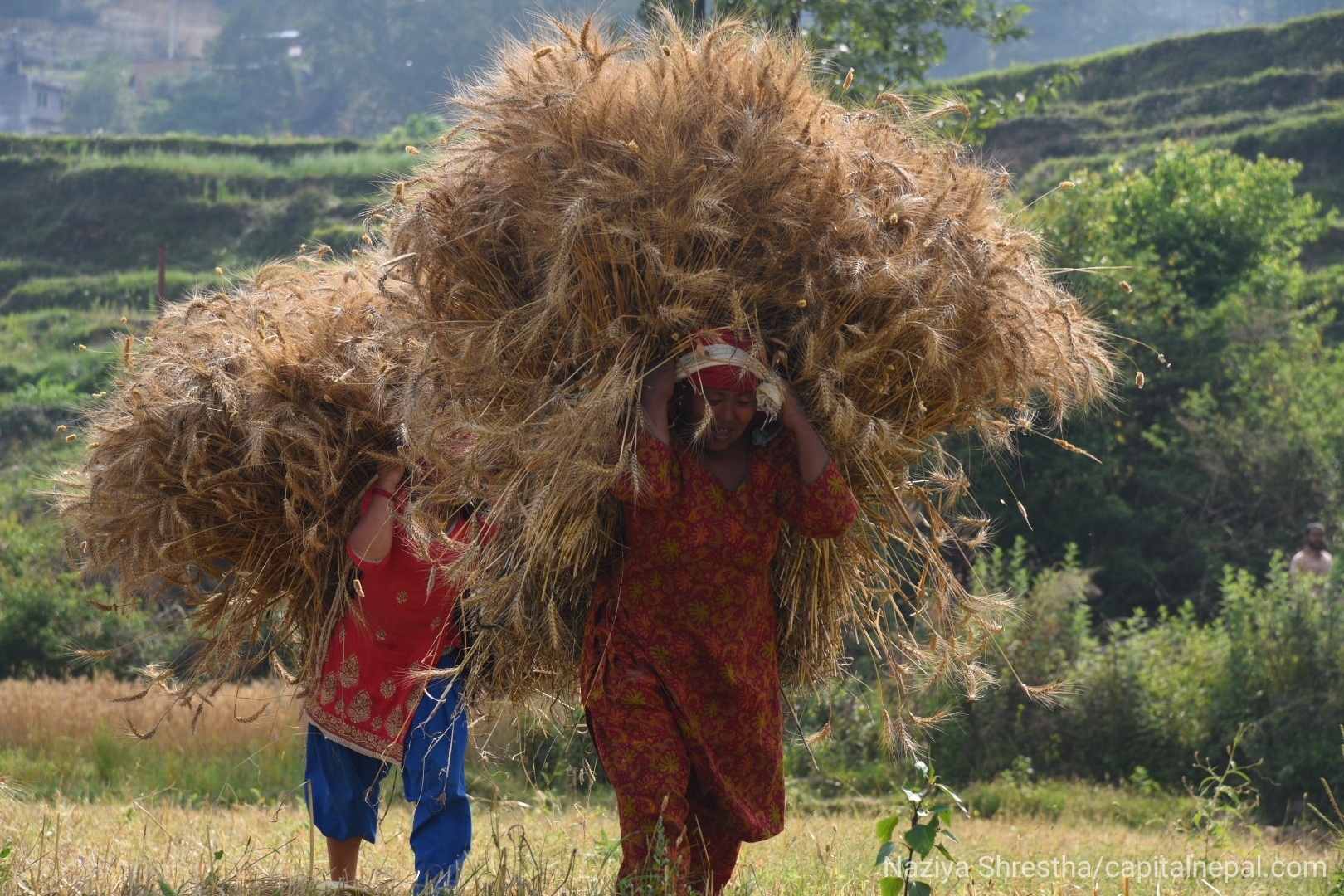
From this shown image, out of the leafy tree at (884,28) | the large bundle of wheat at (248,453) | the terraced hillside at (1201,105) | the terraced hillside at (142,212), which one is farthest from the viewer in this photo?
the terraced hillside at (142,212)

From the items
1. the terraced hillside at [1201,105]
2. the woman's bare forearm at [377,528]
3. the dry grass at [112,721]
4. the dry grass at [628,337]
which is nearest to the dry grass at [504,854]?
the dry grass at [628,337]

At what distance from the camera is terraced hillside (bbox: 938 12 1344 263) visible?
934 inches

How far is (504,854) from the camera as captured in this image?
136 inches

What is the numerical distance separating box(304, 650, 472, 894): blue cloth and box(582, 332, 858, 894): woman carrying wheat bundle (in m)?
0.52

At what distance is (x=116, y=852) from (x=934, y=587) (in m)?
2.84

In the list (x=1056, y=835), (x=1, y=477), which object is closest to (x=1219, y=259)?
(x=1056, y=835)

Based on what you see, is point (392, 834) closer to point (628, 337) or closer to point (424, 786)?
point (424, 786)

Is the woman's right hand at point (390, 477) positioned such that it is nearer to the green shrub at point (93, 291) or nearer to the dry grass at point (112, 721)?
the dry grass at point (112, 721)

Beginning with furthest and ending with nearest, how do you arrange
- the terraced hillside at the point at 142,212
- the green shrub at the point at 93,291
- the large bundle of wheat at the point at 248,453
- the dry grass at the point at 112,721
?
the terraced hillside at the point at 142,212 → the green shrub at the point at 93,291 → the dry grass at the point at 112,721 → the large bundle of wheat at the point at 248,453

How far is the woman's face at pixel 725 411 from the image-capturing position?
3.21 m

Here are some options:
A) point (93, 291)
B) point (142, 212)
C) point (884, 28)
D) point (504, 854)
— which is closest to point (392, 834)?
point (504, 854)

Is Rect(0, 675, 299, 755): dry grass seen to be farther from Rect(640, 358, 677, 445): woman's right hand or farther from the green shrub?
the green shrub

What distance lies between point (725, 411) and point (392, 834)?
13.2 ft

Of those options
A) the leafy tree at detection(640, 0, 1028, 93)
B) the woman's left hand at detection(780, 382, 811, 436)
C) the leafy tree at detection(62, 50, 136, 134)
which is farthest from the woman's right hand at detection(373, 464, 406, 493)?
the leafy tree at detection(62, 50, 136, 134)
